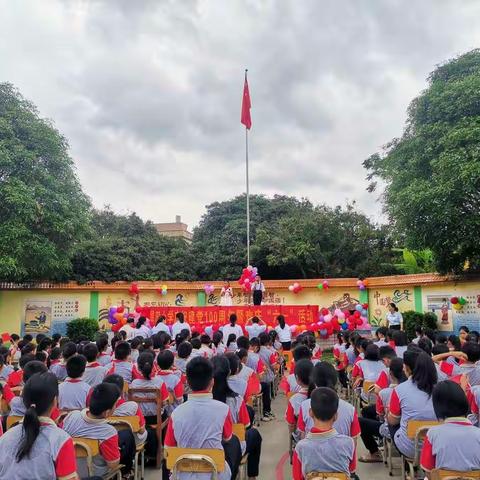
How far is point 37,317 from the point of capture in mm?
15461

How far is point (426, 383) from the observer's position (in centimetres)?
345

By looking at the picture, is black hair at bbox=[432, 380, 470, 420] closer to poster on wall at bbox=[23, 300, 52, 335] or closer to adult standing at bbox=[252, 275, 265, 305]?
adult standing at bbox=[252, 275, 265, 305]

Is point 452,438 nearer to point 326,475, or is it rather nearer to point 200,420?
point 326,475

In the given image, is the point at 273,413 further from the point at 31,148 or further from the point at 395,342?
the point at 31,148

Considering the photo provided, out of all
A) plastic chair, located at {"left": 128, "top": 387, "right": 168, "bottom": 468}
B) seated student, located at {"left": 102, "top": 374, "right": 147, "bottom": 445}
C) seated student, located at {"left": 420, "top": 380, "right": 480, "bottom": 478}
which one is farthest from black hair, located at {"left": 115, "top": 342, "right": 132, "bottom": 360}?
seated student, located at {"left": 420, "top": 380, "right": 480, "bottom": 478}

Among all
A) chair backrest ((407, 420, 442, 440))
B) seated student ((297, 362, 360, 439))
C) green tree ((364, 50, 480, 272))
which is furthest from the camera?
green tree ((364, 50, 480, 272))

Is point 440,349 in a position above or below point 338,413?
above

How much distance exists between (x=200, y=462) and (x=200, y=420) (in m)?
0.27

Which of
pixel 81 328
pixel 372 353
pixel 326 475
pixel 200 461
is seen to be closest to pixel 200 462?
pixel 200 461

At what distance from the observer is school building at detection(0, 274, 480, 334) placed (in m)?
14.3

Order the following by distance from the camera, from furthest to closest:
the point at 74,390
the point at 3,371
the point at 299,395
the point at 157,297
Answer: the point at 157,297 → the point at 3,371 → the point at 74,390 → the point at 299,395

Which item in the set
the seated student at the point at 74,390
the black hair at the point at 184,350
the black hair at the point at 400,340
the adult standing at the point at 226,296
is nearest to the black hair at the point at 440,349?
the black hair at the point at 400,340

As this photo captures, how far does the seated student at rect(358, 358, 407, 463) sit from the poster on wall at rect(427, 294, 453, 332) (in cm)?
863

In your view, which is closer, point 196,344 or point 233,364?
point 233,364
